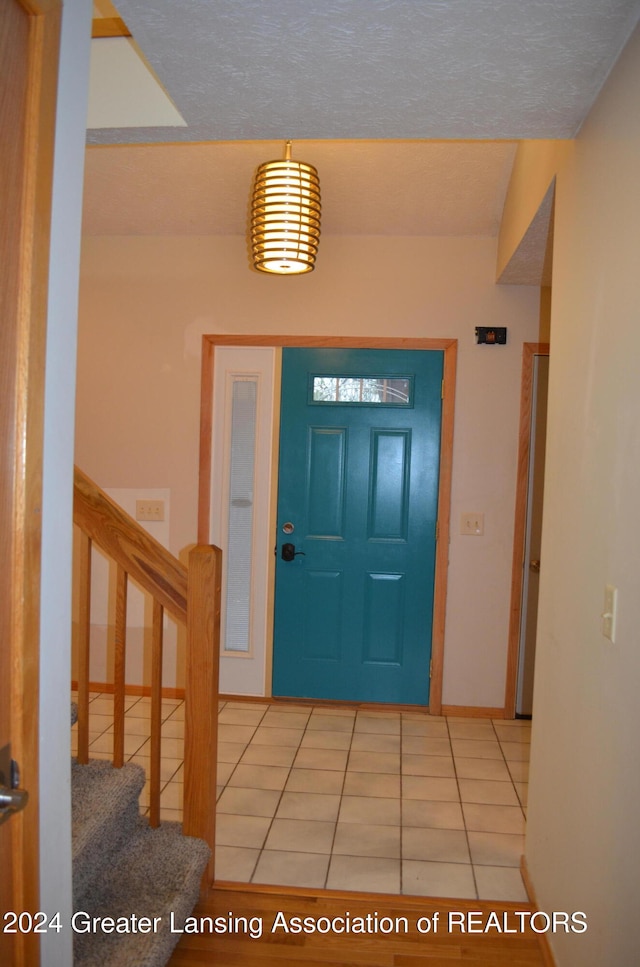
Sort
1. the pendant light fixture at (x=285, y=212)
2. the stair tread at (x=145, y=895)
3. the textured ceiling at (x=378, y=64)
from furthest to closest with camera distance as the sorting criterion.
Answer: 1. the pendant light fixture at (x=285, y=212)
2. the stair tread at (x=145, y=895)
3. the textured ceiling at (x=378, y=64)

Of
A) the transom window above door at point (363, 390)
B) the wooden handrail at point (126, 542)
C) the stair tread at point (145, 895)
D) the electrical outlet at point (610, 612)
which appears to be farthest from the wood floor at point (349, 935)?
the transom window above door at point (363, 390)

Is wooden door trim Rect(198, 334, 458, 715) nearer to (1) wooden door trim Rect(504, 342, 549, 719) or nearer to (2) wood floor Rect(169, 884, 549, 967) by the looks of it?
(1) wooden door trim Rect(504, 342, 549, 719)

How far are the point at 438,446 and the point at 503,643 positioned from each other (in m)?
1.14

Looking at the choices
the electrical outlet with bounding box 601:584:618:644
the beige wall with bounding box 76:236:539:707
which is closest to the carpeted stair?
the electrical outlet with bounding box 601:584:618:644

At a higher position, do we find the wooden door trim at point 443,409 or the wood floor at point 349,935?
the wooden door trim at point 443,409

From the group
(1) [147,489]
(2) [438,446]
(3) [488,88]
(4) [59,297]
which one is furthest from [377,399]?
(4) [59,297]

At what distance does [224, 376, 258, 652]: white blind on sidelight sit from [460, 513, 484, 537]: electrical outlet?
1190 mm

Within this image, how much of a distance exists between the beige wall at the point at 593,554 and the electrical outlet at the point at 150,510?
2.46 metres

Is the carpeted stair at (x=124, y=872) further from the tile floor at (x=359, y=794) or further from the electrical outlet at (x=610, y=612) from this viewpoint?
the electrical outlet at (x=610, y=612)

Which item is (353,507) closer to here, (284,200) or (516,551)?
(516,551)

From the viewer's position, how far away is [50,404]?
110cm

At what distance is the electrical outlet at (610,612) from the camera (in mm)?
1624

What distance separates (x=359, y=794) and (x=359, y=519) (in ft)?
4.92

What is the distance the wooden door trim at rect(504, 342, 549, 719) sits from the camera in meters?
3.96
